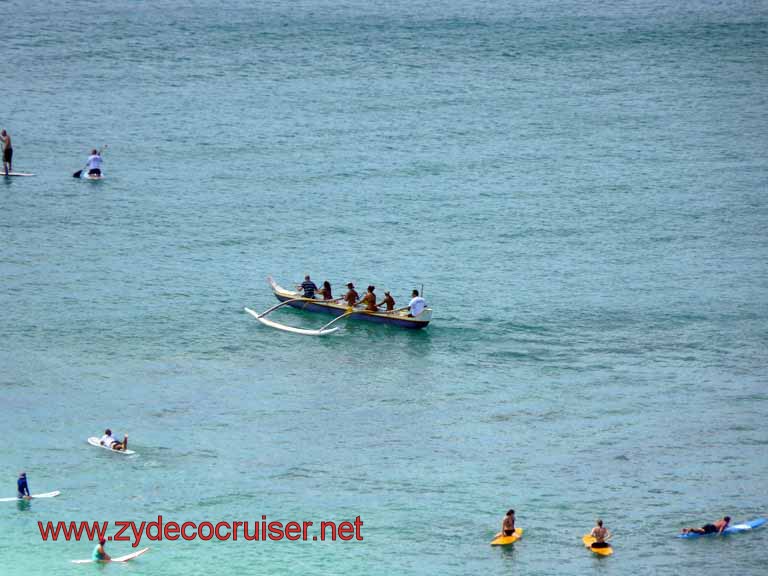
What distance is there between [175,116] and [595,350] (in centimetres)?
4203

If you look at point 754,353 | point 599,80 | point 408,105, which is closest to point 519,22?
point 599,80

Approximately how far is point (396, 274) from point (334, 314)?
7491mm

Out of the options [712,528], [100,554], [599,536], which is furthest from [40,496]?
[712,528]

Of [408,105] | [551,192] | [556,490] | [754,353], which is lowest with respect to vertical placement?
[556,490]

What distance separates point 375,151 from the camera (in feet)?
308

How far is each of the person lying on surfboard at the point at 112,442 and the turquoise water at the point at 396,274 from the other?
42cm

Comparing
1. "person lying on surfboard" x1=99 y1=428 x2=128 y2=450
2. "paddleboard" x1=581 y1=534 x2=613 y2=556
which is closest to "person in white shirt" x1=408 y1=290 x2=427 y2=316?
"person lying on surfboard" x1=99 y1=428 x2=128 y2=450

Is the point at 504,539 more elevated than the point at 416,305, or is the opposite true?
the point at 416,305

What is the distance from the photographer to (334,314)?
68.2m

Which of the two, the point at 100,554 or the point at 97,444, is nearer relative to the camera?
the point at 100,554

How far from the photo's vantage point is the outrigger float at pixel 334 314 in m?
66.8

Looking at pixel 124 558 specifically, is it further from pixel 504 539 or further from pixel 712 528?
pixel 712 528

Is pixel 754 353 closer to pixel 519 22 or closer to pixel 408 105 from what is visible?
pixel 408 105

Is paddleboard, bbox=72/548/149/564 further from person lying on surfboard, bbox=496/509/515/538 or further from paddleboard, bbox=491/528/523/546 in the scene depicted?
person lying on surfboard, bbox=496/509/515/538
